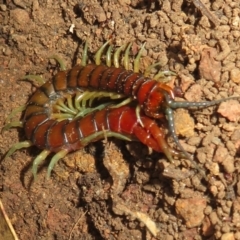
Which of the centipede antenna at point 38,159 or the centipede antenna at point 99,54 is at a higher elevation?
the centipede antenna at point 99,54

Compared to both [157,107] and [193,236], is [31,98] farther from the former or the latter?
[193,236]

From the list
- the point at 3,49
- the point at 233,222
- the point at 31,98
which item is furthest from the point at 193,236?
the point at 3,49

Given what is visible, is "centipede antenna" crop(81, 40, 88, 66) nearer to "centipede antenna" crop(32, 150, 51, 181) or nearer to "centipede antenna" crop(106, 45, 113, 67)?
"centipede antenna" crop(106, 45, 113, 67)

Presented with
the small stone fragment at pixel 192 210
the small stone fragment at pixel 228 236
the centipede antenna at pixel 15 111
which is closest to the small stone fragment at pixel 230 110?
the small stone fragment at pixel 192 210

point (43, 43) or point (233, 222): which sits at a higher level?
point (43, 43)

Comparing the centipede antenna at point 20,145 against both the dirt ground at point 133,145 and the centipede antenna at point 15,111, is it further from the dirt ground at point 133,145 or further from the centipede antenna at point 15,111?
the centipede antenna at point 15,111

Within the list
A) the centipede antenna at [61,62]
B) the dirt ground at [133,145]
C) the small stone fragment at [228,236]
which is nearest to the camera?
the small stone fragment at [228,236]

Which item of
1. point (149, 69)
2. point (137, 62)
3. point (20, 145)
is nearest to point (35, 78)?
point (20, 145)
